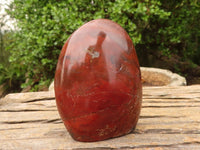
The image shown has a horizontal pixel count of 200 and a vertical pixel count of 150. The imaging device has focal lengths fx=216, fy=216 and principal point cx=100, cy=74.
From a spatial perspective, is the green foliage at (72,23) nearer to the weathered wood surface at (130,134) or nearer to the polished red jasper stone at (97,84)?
the weathered wood surface at (130,134)

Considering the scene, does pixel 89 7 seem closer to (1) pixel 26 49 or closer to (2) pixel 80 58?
(1) pixel 26 49

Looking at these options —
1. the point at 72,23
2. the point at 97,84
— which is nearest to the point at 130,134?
the point at 97,84

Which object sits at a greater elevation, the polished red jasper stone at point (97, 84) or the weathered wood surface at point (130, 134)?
the polished red jasper stone at point (97, 84)

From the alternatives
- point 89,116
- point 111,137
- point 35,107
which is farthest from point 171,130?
point 35,107

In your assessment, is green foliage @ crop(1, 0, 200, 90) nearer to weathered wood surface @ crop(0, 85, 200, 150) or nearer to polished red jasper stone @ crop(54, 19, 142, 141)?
weathered wood surface @ crop(0, 85, 200, 150)

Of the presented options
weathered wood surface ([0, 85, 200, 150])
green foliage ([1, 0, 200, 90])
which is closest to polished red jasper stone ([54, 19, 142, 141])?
weathered wood surface ([0, 85, 200, 150])

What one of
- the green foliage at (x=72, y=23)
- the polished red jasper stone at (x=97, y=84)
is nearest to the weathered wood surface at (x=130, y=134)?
the polished red jasper stone at (x=97, y=84)

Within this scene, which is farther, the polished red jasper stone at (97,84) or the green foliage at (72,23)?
the green foliage at (72,23)

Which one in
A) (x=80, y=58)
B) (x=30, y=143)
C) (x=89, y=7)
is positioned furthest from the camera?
(x=89, y=7)
